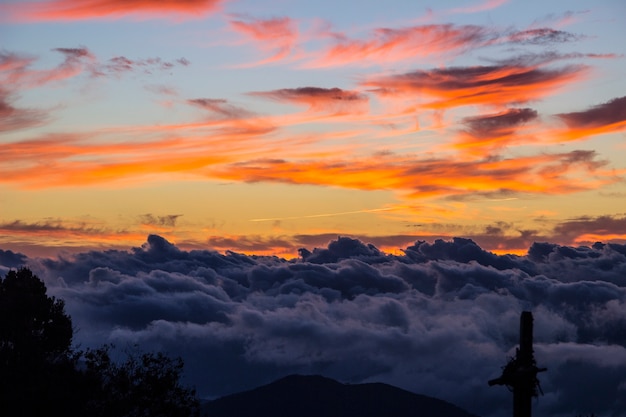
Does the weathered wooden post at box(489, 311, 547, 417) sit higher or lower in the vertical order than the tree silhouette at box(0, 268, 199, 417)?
higher

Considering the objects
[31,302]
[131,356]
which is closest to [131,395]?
[131,356]

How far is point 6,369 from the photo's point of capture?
56.2 m

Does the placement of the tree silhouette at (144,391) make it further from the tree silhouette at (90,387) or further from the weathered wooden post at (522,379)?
the weathered wooden post at (522,379)

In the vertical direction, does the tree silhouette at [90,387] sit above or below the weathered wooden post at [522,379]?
below

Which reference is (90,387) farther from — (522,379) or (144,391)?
(522,379)

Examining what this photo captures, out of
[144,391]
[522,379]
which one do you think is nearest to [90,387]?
[144,391]

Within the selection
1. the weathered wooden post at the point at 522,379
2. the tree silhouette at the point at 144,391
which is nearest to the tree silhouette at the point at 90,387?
the tree silhouette at the point at 144,391

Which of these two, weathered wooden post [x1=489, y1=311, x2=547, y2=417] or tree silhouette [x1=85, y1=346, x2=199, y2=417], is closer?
weathered wooden post [x1=489, y1=311, x2=547, y2=417]

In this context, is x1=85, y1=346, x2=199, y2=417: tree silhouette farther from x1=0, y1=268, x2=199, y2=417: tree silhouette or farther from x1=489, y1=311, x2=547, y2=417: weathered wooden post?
x1=489, y1=311, x2=547, y2=417: weathered wooden post

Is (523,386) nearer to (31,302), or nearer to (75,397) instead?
(75,397)

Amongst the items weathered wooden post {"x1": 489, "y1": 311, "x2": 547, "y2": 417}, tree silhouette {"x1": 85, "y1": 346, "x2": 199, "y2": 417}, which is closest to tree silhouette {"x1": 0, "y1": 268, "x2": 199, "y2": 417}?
tree silhouette {"x1": 85, "y1": 346, "x2": 199, "y2": 417}

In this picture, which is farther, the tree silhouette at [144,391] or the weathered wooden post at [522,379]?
the tree silhouette at [144,391]

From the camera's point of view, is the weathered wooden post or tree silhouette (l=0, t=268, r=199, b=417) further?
tree silhouette (l=0, t=268, r=199, b=417)

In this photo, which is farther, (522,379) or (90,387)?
(90,387)
